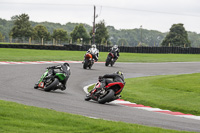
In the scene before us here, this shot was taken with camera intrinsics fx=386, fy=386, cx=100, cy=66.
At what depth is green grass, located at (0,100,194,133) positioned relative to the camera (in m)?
6.59

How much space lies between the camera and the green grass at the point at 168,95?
40.3ft

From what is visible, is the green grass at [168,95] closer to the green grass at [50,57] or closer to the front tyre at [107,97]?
the front tyre at [107,97]

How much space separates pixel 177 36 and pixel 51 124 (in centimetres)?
10831

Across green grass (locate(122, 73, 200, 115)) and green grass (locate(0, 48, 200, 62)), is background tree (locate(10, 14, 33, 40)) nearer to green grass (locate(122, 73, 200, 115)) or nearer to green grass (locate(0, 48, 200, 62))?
green grass (locate(0, 48, 200, 62))

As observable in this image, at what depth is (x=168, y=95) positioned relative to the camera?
47.3ft

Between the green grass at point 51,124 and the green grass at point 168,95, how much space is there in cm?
481

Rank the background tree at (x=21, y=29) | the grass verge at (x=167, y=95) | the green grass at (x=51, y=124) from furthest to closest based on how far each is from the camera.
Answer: the background tree at (x=21, y=29) → the grass verge at (x=167, y=95) → the green grass at (x=51, y=124)

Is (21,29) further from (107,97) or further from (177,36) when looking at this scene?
(107,97)

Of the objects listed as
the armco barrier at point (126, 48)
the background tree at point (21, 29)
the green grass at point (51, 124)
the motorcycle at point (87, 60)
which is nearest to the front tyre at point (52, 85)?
the green grass at point (51, 124)

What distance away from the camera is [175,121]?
30.6ft

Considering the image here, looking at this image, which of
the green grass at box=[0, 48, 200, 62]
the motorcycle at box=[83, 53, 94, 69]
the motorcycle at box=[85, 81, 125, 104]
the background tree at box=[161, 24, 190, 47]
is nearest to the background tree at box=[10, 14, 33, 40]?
the background tree at box=[161, 24, 190, 47]

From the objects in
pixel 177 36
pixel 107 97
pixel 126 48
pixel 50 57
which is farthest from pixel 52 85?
pixel 177 36

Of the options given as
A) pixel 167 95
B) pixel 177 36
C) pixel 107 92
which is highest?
pixel 177 36

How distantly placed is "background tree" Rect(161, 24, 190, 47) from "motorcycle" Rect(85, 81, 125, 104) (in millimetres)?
101148
